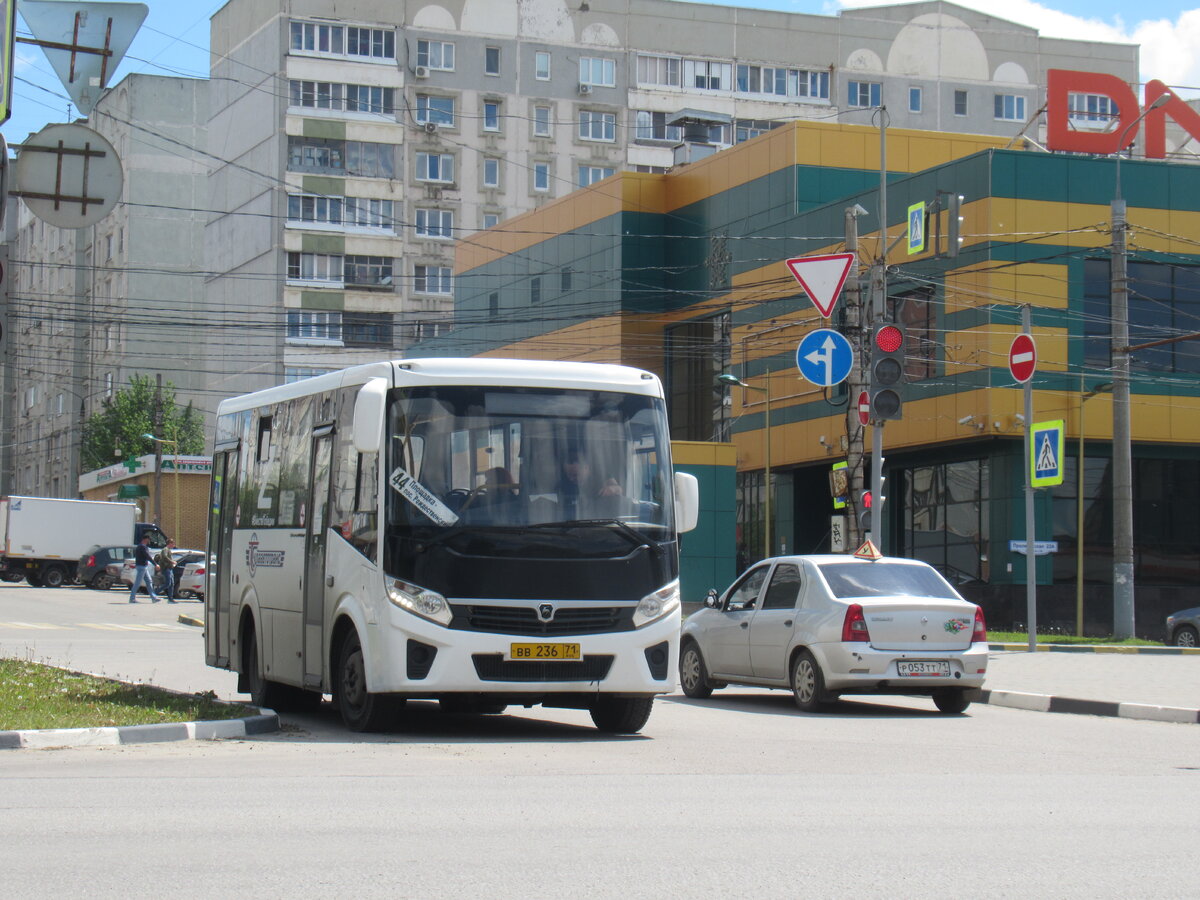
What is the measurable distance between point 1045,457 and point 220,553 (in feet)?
51.0

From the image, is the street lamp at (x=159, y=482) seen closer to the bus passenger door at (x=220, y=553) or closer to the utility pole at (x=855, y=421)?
the utility pole at (x=855, y=421)

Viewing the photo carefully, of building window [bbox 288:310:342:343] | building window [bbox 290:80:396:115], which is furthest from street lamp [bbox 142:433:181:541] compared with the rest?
building window [bbox 290:80:396:115]

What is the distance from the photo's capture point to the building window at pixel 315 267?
279 ft

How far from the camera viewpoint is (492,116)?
88.4 metres

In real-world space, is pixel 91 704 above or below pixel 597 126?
below

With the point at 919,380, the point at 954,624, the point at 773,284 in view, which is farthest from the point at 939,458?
the point at 954,624

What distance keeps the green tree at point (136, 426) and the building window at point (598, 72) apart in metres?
27.6

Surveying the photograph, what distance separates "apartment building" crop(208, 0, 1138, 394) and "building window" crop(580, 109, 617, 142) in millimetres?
120

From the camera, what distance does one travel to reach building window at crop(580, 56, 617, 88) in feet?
294

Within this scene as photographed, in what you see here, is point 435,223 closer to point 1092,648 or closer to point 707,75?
point 707,75

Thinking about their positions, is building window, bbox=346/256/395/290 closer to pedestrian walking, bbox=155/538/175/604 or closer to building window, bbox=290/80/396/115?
building window, bbox=290/80/396/115

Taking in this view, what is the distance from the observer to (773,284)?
50156 millimetres

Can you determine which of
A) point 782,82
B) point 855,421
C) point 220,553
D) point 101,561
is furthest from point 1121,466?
point 782,82

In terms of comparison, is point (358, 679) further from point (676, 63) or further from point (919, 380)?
point (676, 63)
